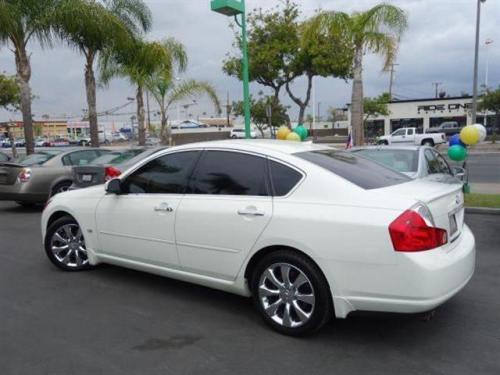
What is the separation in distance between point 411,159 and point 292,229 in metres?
4.94

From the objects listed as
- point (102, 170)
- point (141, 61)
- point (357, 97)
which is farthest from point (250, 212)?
point (141, 61)

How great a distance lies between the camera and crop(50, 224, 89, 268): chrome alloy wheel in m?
5.65

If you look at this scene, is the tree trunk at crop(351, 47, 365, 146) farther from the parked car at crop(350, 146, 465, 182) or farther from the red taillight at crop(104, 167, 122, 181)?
the red taillight at crop(104, 167, 122, 181)

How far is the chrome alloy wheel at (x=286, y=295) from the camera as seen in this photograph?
3.79 m

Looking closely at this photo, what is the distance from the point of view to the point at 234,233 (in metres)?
4.04

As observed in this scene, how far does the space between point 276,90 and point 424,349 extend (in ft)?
70.5

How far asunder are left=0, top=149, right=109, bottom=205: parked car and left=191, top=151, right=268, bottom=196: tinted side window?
23.0ft

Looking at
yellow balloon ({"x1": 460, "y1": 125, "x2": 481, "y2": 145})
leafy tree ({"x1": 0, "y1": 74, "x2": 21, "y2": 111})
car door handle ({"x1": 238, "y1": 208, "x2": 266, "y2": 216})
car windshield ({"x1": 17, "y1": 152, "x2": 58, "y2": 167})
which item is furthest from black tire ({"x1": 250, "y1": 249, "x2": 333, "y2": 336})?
leafy tree ({"x1": 0, "y1": 74, "x2": 21, "y2": 111})

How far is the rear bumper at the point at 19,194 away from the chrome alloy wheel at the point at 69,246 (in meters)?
5.00

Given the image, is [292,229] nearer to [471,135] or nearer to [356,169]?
[356,169]

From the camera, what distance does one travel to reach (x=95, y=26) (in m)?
16.4

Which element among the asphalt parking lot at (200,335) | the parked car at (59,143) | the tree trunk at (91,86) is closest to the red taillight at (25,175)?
the asphalt parking lot at (200,335)

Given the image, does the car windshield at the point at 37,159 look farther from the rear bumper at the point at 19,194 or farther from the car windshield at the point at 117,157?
the car windshield at the point at 117,157

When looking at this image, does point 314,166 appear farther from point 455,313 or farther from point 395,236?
point 455,313
